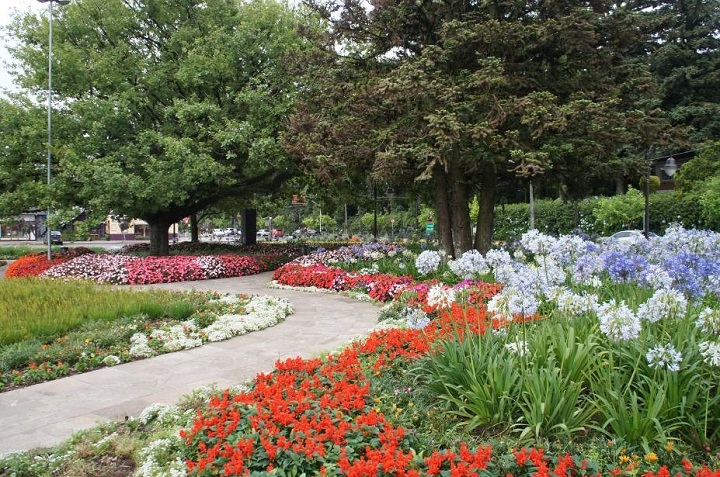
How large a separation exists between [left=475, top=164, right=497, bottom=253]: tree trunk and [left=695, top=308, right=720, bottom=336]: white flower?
8.59 m

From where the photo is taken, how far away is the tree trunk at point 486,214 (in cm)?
1171

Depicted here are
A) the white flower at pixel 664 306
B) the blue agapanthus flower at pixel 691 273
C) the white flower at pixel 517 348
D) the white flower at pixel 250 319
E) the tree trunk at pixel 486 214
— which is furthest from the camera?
the tree trunk at pixel 486 214

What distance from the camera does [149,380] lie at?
5.07 meters

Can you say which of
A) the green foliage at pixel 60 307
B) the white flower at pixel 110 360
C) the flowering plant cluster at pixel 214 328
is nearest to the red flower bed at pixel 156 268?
the green foliage at pixel 60 307

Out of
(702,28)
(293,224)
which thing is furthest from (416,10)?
(293,224)

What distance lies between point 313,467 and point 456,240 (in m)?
9.34

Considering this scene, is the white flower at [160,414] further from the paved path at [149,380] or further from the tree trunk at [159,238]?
the tree trunk at [159,238]

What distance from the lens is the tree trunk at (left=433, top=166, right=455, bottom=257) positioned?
1175 centimetres

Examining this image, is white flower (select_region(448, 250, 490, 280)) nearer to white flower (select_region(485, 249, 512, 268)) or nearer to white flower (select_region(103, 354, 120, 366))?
white flower (select_region(485, 249, 512, 268))

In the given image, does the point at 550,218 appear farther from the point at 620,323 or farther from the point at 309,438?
the point at 309,438

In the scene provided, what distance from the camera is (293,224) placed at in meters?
59.0

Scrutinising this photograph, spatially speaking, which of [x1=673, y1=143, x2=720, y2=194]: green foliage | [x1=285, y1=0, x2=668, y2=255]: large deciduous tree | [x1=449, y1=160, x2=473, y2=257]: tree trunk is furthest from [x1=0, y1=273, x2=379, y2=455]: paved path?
[x1=673, y1=143, x2=720, y2=194]: green foliage

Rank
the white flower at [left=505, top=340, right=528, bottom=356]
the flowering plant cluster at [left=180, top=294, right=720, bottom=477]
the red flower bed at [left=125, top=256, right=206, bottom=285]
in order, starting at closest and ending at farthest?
the flowering plant cluster at [left=180, top=294, right=720, bottom=477]
the white flower at [left=505, top=340, right=528, bottom=356]
the red flower bed at [left=125, top=256, right=206, bottom=285]

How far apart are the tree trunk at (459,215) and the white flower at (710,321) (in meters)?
8.33
